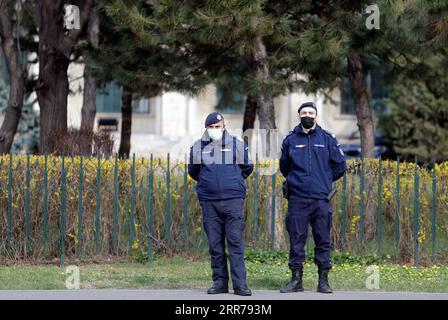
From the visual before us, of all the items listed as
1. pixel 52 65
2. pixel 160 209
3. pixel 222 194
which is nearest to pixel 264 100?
pixel 160 209

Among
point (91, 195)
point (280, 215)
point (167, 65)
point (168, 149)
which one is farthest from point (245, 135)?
point (168, 149)

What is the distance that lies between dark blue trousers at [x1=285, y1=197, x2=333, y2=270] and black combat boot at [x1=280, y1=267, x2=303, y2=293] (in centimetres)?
6

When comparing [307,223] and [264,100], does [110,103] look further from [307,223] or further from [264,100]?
[307,223]

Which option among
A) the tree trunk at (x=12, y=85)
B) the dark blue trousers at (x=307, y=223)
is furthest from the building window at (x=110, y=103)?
the dark blue trousers at (x=307, y=223)

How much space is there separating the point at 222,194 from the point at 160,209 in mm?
3173

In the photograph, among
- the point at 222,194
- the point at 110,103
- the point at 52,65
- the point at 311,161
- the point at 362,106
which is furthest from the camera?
the point at 110,103

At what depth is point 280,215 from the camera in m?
13.7

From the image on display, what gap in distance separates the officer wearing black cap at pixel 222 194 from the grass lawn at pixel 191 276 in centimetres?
81

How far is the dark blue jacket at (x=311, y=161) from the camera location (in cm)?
1024

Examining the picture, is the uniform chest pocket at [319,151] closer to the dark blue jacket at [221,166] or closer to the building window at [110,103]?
the dark blue jacket at [221,166]

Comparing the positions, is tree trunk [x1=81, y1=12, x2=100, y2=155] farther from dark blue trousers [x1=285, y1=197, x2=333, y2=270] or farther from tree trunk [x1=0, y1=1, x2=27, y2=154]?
dark blue trousers [x1=285, y1=197, x2=333, y2=270]

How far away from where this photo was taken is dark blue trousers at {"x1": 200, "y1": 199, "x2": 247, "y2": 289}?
1015 cm

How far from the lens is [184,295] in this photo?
1020cm

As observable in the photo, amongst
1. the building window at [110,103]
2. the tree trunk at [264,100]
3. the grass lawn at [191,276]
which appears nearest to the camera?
Result: the grass lawn at [191,276]
